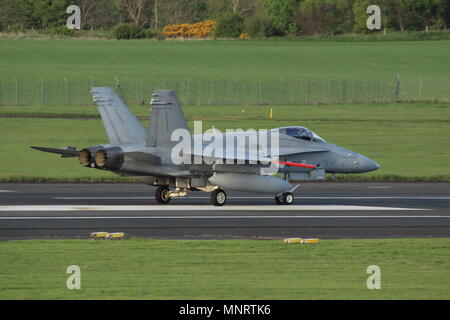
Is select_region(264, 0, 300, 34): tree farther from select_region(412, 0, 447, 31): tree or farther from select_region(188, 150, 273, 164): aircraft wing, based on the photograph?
select_region(188, 150, 273, 164): aircraft wing

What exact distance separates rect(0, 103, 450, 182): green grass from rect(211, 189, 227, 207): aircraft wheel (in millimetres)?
11616

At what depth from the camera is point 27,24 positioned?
5054 inches

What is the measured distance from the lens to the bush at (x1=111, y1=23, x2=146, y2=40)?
411ft

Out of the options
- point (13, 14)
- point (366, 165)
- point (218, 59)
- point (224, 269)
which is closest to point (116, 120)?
point (366, 165)

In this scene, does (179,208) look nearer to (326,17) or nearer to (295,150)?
(295,150)

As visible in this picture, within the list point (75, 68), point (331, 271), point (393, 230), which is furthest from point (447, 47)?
point (331, 271)

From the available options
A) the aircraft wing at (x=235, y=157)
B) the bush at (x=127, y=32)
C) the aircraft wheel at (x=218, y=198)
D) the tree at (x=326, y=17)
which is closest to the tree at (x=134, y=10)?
the bush at (x=127, y=32)

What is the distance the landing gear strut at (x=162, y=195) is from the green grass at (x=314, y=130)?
10198 mm

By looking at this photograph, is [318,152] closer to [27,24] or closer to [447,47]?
[447,47]

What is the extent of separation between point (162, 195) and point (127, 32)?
95347 mm

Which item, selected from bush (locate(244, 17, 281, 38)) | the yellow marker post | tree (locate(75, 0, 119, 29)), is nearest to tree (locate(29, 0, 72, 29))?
tree (locate(75, 0, 119, 29))

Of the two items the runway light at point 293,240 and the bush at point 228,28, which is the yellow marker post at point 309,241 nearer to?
the runway light at point 293,240

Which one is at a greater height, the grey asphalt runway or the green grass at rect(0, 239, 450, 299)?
the green grass at rect(0, 239, 450, 299)

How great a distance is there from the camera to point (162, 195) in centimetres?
3234
